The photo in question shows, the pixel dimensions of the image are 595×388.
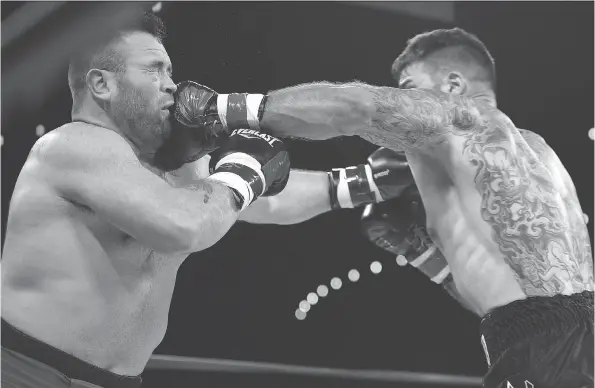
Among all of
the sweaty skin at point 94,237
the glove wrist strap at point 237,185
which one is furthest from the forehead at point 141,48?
the glove wrist strap at point 237,185

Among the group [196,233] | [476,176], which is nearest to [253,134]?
[196,233]

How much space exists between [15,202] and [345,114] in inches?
33.9

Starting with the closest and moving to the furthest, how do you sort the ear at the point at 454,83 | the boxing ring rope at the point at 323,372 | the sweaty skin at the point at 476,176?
the sweaty skin at the point at 476,176 < the ear at the point at 454,83 < the boxing ring rope at the point at 323,372

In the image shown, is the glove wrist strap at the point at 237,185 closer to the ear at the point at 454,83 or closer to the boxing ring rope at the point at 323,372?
the ear at the point at 454,83

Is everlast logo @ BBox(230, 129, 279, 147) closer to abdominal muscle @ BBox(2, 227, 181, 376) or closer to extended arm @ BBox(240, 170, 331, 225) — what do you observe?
abdominal muscle @ BBox(2, 227, 181, 376)

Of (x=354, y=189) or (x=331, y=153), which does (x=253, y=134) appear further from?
(x=331, y=153)

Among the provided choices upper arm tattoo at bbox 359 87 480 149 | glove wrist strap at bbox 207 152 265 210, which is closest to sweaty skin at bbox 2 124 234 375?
glove wrist strap at bbox 207 152 265 210

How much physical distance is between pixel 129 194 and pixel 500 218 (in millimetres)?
946

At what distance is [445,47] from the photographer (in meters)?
2.47

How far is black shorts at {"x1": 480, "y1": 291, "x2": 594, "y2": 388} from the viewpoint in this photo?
1825 mm

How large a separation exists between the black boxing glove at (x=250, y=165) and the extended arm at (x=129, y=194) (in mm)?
75

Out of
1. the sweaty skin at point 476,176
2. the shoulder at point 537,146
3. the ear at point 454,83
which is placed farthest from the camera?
the ear at point 454,83

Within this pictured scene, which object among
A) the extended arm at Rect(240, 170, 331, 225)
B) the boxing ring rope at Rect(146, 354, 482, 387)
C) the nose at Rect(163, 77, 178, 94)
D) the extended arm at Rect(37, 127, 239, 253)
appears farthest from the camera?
the boxing ring rope at Rect(146, 354, 482, 387)

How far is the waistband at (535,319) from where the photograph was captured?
185 centimetres
